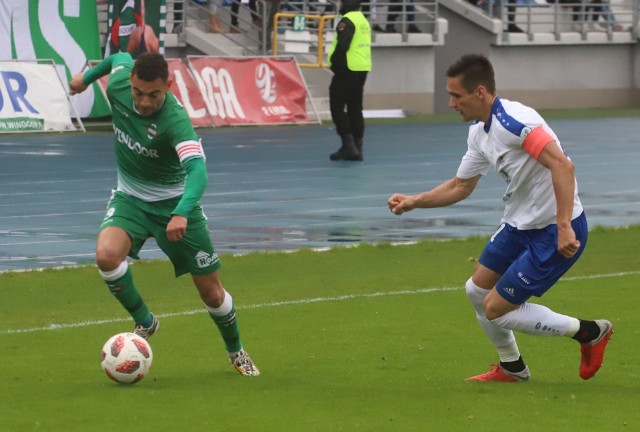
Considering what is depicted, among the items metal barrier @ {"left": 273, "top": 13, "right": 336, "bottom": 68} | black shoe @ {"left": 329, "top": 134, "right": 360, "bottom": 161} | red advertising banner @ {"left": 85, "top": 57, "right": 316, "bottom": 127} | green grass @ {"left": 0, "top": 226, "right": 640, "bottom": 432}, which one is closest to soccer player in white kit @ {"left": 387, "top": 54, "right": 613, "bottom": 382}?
green grass @ {"left": 0, "top": 226, "right": 640, "bottom": 432}

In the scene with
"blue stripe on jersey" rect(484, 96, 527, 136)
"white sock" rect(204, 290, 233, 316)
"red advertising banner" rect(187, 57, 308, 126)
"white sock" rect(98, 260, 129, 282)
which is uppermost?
"blue stripe on jersey" rect(484, 96, 527, 136)

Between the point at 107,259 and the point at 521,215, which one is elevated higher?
the point at 521,215

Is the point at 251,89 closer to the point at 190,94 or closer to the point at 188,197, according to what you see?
the point at 190,94

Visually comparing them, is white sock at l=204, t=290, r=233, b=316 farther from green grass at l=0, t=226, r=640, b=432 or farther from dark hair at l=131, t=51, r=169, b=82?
dark hair at l=131, t=51, r=169, b=82

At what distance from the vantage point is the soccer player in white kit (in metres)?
7.37

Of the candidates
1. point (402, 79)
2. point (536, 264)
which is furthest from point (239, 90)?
point (536, 264)

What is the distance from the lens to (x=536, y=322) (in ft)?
25.6

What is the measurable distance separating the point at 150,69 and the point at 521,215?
2.12 meters

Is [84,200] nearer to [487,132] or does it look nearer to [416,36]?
[487,132]

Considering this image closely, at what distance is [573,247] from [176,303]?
4538mm

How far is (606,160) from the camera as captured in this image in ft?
78.4

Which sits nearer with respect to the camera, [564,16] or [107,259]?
[107,259]

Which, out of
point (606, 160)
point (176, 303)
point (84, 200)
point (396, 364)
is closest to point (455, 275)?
point (176, 303)

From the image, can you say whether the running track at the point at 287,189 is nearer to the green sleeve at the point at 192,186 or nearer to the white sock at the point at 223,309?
the white sock at the point at 223,309
